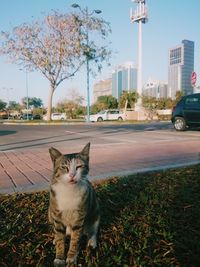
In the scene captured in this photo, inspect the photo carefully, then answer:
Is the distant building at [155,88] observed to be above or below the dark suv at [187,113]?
above

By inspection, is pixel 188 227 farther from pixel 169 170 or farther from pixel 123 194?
pixel 169 170

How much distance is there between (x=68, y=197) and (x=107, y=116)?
130ft

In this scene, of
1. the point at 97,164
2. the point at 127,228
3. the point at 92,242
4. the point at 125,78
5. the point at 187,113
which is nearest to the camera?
the point at 92,242

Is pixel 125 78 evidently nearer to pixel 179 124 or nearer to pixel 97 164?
pixel 179 124

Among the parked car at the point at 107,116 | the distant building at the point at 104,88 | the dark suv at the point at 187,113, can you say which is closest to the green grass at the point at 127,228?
the dark suv at the point at 187,113

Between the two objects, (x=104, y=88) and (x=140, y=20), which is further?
(x=104, y=88)

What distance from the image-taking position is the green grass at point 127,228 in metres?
2.59

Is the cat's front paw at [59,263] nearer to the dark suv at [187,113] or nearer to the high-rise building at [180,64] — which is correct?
the dark suv at [187,113]

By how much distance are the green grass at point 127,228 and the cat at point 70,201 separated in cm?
22

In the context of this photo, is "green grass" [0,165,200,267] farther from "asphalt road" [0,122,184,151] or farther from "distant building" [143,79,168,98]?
"distant building" [143,79,168,98]

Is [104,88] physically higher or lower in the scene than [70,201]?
higher

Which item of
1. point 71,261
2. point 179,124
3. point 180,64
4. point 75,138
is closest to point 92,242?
point 71,261

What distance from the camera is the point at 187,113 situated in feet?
50.9

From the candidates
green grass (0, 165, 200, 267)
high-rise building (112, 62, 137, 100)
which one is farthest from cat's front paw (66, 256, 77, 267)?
high-rise building (112, 62, 137, 100)
